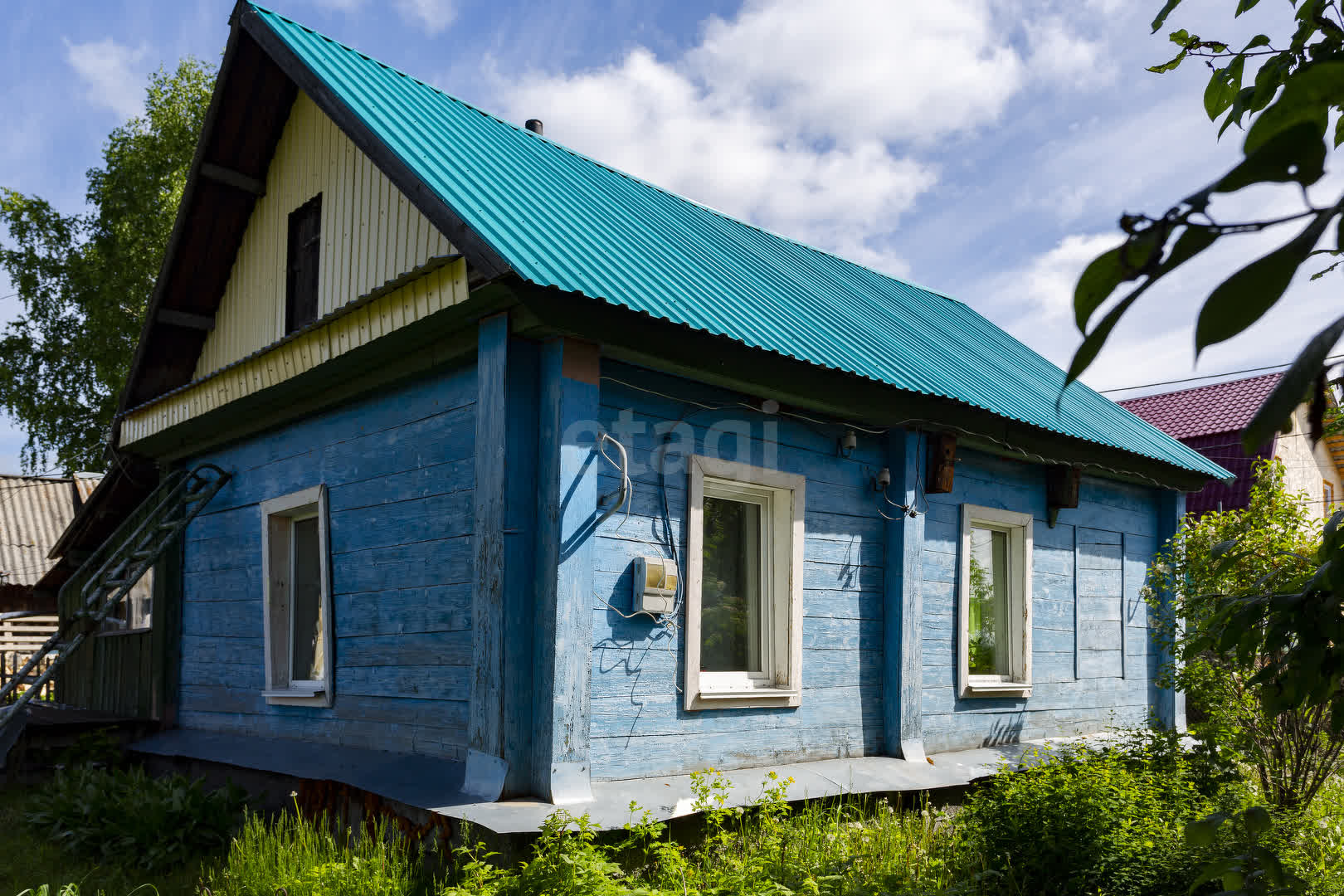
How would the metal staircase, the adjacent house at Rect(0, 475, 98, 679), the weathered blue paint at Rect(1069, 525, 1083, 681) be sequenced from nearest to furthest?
the metal staircase
the weathered blue paint at Rect(1069, 525, 1083, 681)
the adjacent house at Rect(0, 475, 98, 679)

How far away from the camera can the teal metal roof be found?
590 centimetres

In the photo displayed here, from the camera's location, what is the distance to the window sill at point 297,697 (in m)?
7.02

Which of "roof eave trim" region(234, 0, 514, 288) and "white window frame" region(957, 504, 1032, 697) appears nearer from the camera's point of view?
"roof eave trim" region(234, 0, 514, 288)

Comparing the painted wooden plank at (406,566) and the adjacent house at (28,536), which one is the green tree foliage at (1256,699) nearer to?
the painted wooden plank at (406,566)

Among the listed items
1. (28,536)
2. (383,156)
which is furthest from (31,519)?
(383,156)

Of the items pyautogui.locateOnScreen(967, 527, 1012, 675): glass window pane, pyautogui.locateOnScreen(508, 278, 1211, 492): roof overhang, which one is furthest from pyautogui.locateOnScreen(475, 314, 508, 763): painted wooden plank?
pyautogui.locateOnScreen(967, 527, 1012, 675): glass window pane

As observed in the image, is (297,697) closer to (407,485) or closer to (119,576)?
(407,485)

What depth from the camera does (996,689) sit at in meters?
8.08

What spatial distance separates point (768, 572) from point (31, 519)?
20.4 m

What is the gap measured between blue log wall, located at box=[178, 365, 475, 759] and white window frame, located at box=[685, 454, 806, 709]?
4.42 feet

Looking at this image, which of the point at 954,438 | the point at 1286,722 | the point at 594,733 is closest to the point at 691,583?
the point at 594,733

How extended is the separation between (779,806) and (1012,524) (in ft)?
13.3

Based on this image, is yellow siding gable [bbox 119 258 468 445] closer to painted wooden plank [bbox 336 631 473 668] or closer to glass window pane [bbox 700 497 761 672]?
painted wooden plank [bbox 336 631 473 668]

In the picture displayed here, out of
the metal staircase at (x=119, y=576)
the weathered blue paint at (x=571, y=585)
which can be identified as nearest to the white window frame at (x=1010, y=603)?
the weathered blue paint at (x=571, y=585)
